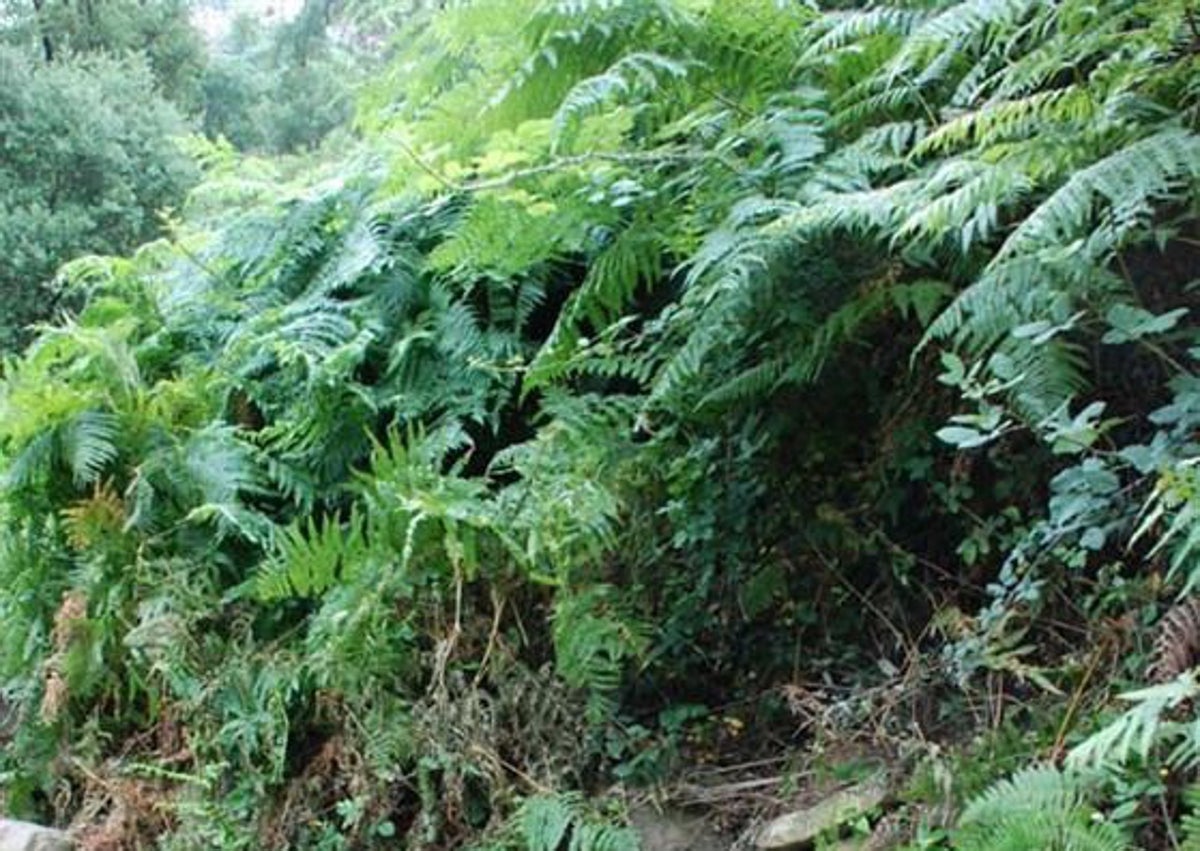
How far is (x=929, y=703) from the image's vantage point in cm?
161

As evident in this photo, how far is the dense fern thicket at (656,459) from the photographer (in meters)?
1.47

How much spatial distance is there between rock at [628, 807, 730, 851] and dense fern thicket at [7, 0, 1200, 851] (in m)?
0.06

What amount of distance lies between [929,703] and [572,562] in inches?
28.4

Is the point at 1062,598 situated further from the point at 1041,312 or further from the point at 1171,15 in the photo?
the point at 1171,15

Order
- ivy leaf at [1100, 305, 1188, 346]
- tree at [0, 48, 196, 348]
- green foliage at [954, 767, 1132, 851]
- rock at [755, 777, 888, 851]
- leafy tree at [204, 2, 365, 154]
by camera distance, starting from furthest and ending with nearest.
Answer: leafy tree at [204, 2, 365, 154]
tree at [0, 48, 196, 348]
rock at [755, 777, 888, 851]
ivy leaf at [1100, 305, 1188, 346]
green foliage at [954, 767, 1132, 851]

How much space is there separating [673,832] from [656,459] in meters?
0.72

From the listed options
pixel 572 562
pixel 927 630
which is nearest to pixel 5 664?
pixel 572 562

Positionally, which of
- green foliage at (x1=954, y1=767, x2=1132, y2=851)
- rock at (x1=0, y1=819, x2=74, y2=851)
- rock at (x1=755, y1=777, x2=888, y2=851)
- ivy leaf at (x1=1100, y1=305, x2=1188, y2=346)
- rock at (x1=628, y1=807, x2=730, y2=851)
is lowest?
rock at (x1=0, y1=819, x2=74, y2=851)

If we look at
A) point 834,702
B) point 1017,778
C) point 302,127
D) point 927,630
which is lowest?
point 302,127

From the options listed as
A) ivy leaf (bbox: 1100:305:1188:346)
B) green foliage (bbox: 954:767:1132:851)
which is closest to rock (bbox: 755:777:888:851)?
green foliage (bbox: 954:767:1132:851)

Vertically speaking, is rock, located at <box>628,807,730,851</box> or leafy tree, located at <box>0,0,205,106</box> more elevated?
leafy tree, located at <box>0,0,205,106</box>

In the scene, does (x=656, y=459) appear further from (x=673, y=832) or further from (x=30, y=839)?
(x=30, y=839)

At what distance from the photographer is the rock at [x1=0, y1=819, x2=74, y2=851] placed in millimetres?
2361

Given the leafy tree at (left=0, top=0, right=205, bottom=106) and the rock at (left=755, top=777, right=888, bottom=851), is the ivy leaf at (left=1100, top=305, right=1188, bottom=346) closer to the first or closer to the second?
the rock at (left=755, top=777, right=888, bottom=851)
